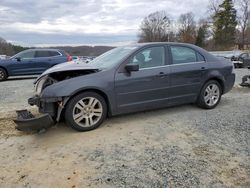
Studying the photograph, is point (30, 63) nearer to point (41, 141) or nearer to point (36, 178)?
point (41, 141)

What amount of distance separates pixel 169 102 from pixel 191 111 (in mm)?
644

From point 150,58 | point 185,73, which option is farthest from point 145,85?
point 185,73

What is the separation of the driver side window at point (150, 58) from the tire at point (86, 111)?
3.35 ft

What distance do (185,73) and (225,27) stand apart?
61482 mm

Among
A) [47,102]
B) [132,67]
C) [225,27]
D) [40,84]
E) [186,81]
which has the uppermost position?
[225,27]

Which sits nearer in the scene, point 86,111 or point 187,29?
point 86,111

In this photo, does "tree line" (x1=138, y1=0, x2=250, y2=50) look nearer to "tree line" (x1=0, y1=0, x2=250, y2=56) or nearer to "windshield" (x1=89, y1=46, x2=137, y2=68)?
"tree line" (x1=0, y1=0, x2=250, y2=56)

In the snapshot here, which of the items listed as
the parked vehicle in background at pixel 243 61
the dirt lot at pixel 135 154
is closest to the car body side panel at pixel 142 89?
the dirt lot at pixel 135 154

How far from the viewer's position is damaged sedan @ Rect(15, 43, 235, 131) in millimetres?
4691

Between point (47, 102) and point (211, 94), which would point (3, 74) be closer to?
point (47, 102)

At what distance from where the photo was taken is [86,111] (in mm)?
4820

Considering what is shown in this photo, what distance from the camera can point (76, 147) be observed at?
13.7 ft

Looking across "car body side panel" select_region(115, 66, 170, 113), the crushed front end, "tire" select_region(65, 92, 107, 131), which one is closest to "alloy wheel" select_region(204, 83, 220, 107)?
"car body side panel" select_region(115, 66, 170, 113)

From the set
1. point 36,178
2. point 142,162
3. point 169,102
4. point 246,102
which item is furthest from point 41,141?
point 246,102
